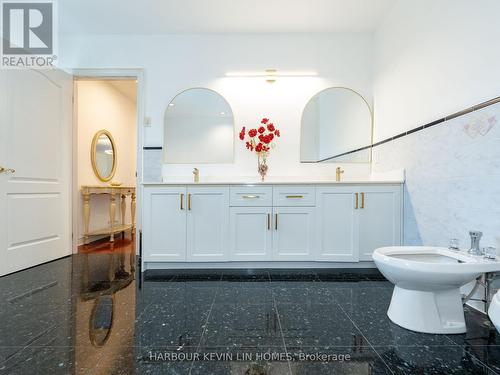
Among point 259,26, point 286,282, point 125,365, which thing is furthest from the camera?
point 259,26

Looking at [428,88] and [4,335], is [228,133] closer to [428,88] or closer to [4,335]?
[428,88]

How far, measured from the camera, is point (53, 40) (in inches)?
110

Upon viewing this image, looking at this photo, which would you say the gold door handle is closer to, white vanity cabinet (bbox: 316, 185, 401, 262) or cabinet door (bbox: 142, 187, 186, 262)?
cabinet door (bbox: 142, 187, 186, 262)

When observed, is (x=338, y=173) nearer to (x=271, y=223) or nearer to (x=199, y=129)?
(x=271, y=223)

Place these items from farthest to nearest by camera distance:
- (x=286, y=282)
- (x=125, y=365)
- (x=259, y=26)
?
(x=259, y=26) → (x=286, y=282) → (x=125, y=365)

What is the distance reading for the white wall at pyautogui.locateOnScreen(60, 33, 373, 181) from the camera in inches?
112

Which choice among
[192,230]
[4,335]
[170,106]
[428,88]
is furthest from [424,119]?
[4,335]

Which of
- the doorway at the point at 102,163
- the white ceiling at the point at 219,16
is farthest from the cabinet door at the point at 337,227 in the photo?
the doorway at the point at 102,163

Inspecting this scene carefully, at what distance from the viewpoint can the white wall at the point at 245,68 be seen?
284 centimetres

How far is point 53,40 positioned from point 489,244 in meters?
4.17

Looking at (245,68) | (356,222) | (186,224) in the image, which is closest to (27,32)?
(245,68)

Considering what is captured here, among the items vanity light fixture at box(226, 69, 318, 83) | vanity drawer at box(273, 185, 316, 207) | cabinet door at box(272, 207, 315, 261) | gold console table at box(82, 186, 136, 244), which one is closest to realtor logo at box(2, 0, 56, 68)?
gold console table at box(82, 186, 136, 244)

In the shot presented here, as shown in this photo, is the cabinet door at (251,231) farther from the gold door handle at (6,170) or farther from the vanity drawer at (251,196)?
the gold door handle at (6,170)

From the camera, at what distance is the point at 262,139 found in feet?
8.91
